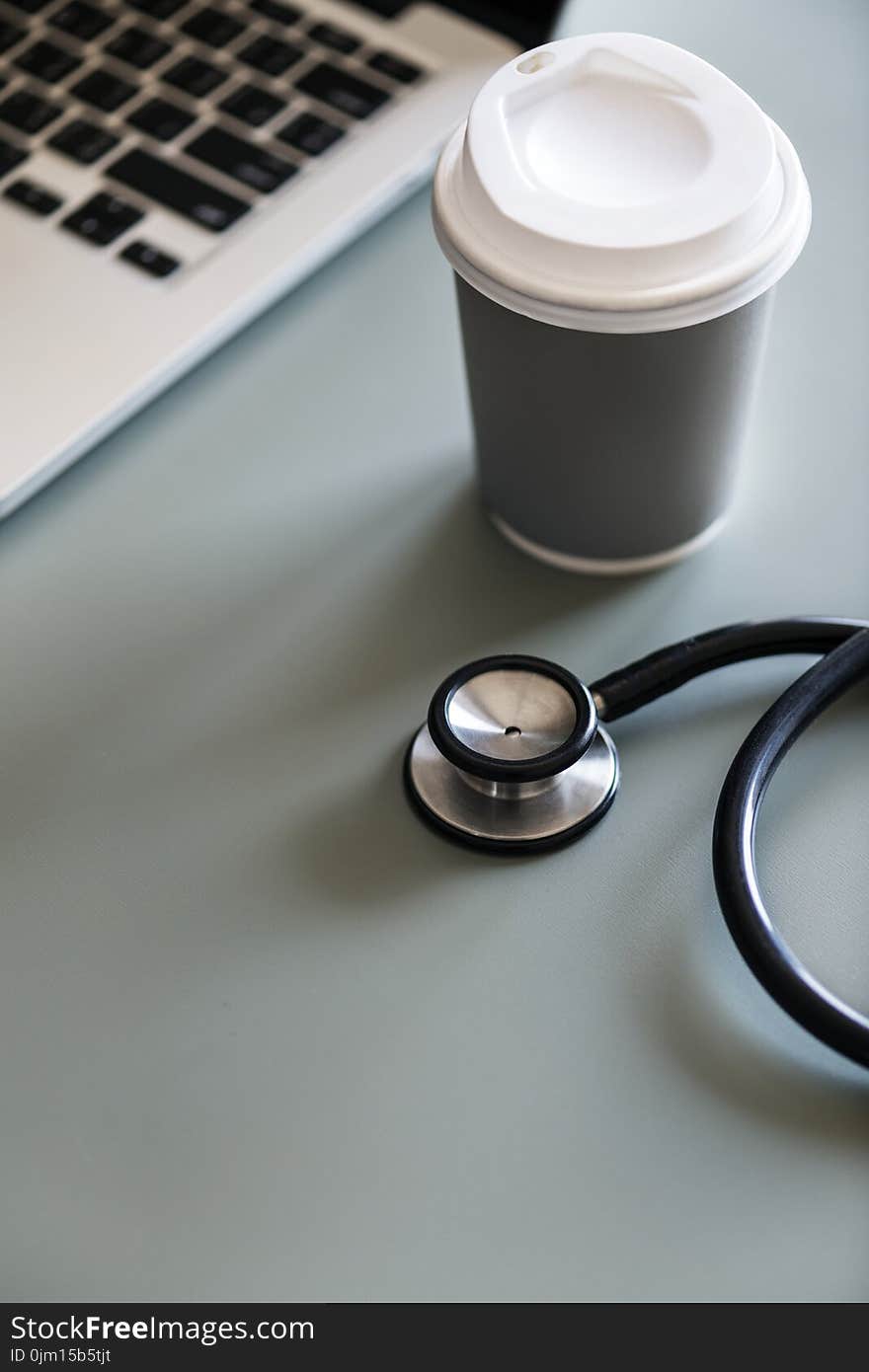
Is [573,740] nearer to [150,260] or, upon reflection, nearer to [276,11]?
[150,260]

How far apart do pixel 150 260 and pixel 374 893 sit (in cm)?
30

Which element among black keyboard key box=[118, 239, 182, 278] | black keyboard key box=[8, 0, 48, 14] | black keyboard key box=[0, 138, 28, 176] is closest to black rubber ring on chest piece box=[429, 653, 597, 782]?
black keyboard key box=[118, 239, 182, 278]

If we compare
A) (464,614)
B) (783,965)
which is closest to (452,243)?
(464,614)

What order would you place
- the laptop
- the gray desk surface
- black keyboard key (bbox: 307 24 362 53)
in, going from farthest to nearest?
black keyboard key (bbox: 307 24 362 53), the laptop, the gray desk surface

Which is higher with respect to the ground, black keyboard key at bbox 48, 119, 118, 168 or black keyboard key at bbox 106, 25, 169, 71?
black keyboard key at bbox 106, 25, 169, 71

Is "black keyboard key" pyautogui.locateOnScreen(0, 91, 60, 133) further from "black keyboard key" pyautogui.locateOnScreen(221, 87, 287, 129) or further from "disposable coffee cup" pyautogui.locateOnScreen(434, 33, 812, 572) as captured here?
"disposable coffee cup" pyautogui.locateOnScreen(434, 33, 812, 572)

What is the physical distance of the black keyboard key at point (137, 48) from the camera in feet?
2.13

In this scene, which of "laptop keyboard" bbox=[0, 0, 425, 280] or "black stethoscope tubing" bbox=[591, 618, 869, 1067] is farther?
"laptop keyboard" bbox=[0, 0, 425, 280]

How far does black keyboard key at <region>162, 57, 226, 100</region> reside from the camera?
64 centimetres

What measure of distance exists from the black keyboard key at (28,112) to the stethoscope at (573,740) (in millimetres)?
357

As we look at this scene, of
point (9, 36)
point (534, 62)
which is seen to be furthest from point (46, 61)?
point (534, 62)

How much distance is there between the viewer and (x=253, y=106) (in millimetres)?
627

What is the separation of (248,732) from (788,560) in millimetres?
208

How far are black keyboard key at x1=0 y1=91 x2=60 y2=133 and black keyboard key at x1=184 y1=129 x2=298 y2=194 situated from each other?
7cm
